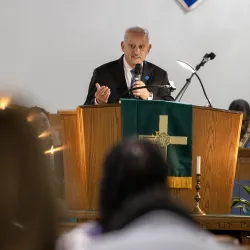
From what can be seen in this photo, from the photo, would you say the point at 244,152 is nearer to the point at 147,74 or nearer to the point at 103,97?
the point at 147,74

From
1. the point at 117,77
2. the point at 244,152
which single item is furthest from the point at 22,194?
the point at 244,152

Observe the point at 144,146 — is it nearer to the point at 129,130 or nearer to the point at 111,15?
the point at 129,130

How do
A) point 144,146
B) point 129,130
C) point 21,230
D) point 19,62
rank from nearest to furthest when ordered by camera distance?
point 21,230 → point 144,146 → point 129,130 → point 19,62

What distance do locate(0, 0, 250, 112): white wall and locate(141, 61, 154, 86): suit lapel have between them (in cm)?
263

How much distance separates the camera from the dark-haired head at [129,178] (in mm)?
1424

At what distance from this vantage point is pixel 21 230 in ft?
4.26

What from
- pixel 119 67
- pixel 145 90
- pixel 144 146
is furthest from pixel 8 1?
pixel 144 146

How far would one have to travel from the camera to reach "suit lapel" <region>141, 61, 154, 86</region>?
18.1 feet

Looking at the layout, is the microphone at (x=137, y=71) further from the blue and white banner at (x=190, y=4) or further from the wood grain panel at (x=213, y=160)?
the blue and white banner at (x=190, y=4)

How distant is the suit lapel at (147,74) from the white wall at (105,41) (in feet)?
8.61

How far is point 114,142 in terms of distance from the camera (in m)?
4.55

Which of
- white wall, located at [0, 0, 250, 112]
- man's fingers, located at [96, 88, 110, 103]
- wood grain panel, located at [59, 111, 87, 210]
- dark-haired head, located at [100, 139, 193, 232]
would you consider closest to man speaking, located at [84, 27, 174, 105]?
man's fingers, located at [96, 88, 110, 103]

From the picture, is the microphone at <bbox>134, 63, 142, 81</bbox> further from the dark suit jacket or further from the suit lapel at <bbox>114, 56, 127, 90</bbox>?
the suit lapel at <bbox>114, 56, 127, 90</bbox>

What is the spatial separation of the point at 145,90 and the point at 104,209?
3505 mm
